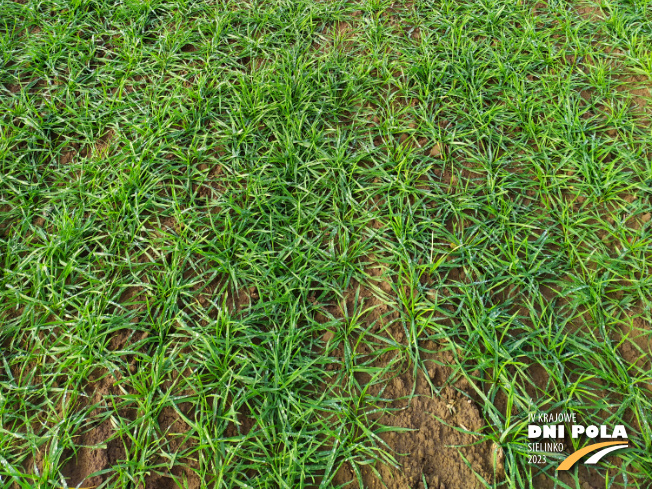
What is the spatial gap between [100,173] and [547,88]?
8.67 ft

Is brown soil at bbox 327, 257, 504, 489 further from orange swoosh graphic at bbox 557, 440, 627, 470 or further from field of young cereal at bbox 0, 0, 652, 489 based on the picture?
orange swoosh graphic at bbox 557, 440, 627, 470

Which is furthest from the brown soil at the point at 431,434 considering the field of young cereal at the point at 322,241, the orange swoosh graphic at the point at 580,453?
the orange swoosh graphic at the point at 580,453

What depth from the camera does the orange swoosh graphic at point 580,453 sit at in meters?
1.59

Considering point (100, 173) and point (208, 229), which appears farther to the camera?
point (100, 173)

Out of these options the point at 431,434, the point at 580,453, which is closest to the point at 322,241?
the point at 431,434

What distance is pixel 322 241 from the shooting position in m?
2.14

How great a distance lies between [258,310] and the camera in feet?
6.46

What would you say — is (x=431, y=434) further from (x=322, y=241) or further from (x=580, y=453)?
(x=322, y=241)

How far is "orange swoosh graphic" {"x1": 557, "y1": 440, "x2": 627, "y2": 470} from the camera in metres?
1.59

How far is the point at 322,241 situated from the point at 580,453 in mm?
1373

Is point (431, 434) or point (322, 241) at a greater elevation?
point (322, 241)

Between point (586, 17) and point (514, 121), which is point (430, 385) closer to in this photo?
point (514, 121)

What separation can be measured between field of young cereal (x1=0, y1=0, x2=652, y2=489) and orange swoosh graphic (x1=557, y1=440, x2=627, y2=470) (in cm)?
2

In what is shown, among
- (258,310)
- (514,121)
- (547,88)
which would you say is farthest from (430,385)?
(547,88)
